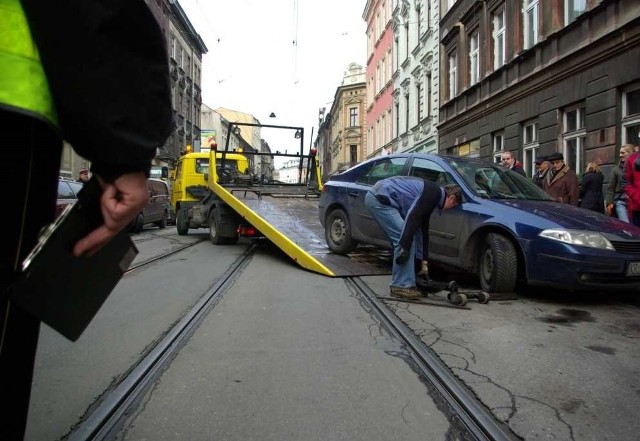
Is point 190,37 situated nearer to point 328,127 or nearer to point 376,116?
point 376,116

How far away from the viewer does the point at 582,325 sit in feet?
16.1

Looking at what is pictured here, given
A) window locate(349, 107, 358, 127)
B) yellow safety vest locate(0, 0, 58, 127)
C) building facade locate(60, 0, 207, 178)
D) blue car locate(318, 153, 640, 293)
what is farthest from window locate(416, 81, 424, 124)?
window locate(349, 107, 358, 127)

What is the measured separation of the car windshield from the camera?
672cm

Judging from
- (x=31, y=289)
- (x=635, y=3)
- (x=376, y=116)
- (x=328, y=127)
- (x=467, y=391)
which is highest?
(x=328, y=127)

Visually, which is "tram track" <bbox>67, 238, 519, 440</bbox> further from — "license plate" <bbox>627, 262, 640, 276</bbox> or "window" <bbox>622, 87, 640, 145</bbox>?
"window" <bbox>622, 87, 640, 145</bbox>

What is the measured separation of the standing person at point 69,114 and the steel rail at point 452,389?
2129 mm

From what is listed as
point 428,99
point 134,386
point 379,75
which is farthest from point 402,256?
point 379,75

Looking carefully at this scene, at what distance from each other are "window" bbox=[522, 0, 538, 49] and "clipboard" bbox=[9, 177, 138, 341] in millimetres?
15679

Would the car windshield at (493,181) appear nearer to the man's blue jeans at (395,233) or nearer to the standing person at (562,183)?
the man's blue jeans at (395,233)

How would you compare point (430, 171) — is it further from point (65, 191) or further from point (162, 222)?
point (162, 222)

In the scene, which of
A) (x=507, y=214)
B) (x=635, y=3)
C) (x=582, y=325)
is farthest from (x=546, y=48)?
(x=582, y=325)

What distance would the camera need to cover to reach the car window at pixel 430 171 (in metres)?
6.97

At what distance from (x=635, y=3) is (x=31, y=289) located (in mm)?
12118

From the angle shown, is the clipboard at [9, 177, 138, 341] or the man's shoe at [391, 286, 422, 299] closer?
the clipboard at [9, 177, 138, 341]
